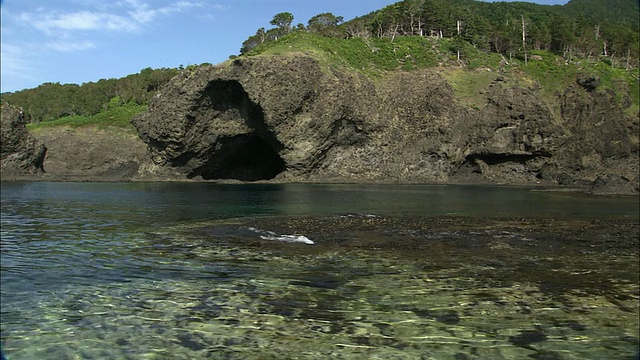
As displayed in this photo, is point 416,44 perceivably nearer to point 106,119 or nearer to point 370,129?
point 370,129

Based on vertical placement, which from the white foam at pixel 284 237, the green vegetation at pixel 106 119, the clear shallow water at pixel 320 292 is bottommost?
the white foam at pixel 284 237

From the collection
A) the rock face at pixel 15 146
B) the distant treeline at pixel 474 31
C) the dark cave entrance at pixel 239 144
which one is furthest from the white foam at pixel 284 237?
the distant treeline at pixel 474 31

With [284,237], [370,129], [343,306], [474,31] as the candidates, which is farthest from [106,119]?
[343,306]

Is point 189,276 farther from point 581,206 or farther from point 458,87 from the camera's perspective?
point 458,87

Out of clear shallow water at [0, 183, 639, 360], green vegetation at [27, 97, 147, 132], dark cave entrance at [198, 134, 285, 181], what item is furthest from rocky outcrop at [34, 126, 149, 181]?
clear shallow water at [0, 183, 639, 360]

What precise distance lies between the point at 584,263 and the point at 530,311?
7066 mm

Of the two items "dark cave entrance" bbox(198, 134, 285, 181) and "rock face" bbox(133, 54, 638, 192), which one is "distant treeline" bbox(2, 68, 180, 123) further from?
"rock face" bbox(133, 54, 638, 192)

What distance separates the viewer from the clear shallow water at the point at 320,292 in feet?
28.4

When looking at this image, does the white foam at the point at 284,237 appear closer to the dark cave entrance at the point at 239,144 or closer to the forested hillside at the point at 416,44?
the dark cave entrance at the point at 239,144

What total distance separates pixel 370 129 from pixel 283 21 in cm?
5753

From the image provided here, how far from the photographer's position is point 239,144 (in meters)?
85.0

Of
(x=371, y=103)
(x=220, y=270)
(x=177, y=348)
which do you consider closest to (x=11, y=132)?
(x=371, y=103)

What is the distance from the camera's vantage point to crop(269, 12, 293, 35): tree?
124000mm

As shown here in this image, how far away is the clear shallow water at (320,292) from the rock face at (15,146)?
7449 centimetres
